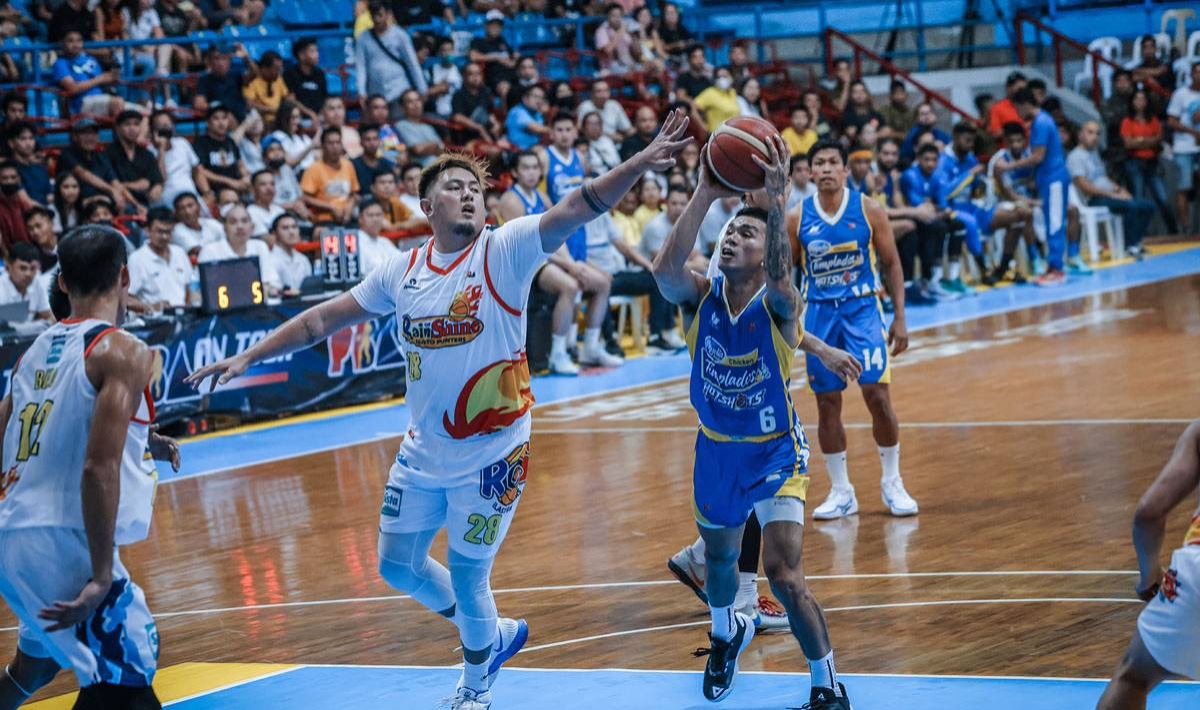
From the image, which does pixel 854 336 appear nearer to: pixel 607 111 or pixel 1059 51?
pixel 607 111

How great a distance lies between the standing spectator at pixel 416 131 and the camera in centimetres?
1789

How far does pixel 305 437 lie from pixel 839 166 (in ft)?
19.1

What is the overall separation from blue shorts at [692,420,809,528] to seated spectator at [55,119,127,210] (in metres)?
10.3

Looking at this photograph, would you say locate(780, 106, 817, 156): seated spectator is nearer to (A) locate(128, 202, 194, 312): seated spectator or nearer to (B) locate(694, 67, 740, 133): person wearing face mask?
(B) locate(694, 67, 740, 133): person wearing face mask

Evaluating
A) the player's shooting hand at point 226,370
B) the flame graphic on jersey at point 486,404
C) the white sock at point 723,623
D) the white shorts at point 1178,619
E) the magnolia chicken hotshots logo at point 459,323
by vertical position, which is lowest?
the white sock at point 723,623

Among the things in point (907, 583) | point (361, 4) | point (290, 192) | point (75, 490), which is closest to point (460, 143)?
point (361, 4)

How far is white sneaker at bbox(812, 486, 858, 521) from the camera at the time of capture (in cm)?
896

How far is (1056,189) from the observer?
2094cm

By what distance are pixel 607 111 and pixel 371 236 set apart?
5809mm

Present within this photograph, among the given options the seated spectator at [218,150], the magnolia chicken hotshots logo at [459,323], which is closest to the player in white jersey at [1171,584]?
the magnolia chicken hotshots logo at [459,323]

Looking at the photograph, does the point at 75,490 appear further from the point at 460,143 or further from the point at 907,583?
the point at 460,143

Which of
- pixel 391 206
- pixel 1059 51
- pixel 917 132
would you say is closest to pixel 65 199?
pixel 391 206

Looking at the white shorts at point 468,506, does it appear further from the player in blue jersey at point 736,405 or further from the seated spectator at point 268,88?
the seated spectator at point 268,88

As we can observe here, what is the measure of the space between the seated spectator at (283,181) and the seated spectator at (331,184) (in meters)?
0.08
